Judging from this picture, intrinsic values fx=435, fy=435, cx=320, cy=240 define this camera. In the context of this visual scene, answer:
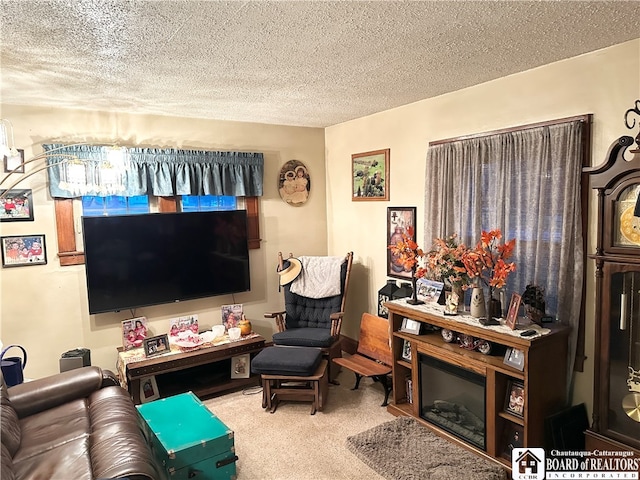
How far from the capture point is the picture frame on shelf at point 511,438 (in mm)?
2727

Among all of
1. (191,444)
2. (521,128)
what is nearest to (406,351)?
(191,444)

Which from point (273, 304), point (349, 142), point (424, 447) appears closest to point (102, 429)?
point (424, 447)

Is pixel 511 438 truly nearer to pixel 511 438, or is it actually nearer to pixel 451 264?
pixel 511 438

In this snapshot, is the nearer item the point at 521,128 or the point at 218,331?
the point at 521,128

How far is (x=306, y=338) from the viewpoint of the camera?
4004 millimetres

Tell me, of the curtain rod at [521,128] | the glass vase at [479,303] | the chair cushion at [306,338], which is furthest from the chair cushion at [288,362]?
the curtain rod at [521,128]

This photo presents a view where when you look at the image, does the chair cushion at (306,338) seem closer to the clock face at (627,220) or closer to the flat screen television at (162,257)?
the flat screen television at (162,257)

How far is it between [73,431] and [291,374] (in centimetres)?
158

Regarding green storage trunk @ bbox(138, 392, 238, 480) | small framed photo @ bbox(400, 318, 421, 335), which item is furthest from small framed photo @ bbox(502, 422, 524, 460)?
green storage trunk @ bbox(138, 392, 238, 480)

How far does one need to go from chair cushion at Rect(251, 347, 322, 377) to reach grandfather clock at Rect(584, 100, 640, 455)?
77.1 inches

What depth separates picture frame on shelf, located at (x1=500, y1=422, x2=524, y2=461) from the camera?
2727mm

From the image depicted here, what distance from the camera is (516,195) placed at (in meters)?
3.04

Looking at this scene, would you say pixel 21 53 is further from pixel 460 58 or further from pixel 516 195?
pixel 516 195

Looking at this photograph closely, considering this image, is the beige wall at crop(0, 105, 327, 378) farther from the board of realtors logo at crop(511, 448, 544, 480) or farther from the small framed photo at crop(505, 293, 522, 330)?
the board of realtors logo at crop(511, 448, 544, 480)
